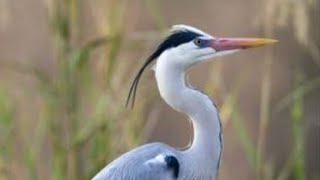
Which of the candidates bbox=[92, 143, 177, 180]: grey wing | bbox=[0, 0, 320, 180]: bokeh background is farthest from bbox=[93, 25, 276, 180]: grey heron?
bbox=[0, 0, 320, 180]: bokeh background

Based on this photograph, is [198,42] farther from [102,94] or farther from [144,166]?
[102,94]

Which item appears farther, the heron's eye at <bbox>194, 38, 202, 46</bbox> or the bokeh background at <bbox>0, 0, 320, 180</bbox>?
the bokeh background at <bbox>0, 0, 320, 180</bbox>

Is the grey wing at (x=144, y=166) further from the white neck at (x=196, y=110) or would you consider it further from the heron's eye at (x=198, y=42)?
the heron's eye at (x=198, y=42)

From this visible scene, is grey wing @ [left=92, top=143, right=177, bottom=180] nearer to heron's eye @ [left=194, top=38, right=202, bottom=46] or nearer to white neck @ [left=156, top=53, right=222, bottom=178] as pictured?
white neck @ [left=156, top=53, right=222, bottom=178]

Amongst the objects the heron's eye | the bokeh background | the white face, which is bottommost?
the bokeh background

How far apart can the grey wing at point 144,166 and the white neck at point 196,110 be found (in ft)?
0.21

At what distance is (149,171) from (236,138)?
6.89 ft

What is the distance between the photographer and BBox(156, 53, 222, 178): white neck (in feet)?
9.84

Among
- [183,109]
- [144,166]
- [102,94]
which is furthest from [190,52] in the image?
[102,94]

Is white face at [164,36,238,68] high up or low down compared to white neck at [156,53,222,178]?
up

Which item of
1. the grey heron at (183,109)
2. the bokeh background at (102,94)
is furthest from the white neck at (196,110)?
the bokeh background at (102,94)

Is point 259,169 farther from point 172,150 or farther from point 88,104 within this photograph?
point 172,150

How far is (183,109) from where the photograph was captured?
304 cm

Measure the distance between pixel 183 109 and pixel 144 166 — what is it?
5.9 inches
